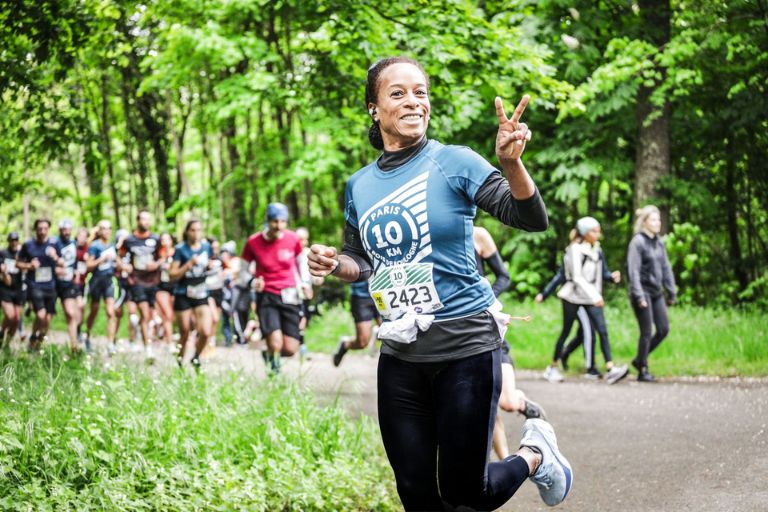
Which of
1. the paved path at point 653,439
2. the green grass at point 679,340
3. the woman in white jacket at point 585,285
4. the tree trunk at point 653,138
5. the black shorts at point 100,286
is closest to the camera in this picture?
the paved path at point 653,439

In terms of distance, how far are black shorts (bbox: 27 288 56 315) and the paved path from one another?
5995mm

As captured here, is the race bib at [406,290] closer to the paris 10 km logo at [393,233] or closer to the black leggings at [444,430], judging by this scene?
the paris 10 km logo at [393,233]

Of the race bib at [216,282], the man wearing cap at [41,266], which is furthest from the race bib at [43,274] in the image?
the race bib at [216,282]

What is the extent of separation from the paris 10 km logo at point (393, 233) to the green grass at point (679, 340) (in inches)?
327

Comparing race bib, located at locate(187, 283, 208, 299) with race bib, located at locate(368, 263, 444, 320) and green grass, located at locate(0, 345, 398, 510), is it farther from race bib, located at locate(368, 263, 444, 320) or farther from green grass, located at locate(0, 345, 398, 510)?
race bib, located at locate(368, 263, 444, 320)

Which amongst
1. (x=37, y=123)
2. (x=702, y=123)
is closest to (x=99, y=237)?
(x=37, y=123)

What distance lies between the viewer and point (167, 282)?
12.5 metres

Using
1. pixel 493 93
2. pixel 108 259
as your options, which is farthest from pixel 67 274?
pixel 493 93

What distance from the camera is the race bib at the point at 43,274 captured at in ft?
44.5

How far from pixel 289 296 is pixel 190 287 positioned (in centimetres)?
150

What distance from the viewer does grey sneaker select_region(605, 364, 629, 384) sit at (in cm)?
1073

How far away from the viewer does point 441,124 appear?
10359 mm

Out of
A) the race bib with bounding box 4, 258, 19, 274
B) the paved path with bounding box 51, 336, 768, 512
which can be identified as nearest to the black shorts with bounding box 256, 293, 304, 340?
the paved path with bounding box 51, 336, 768, 512

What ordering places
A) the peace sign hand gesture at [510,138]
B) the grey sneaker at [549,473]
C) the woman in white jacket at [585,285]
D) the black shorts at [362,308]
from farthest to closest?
the black shorts at [362,308]
the woman in white jacket at [585,285]
the grey sneaker at [549,473]
the peace sign hand gesture at [510,138]
